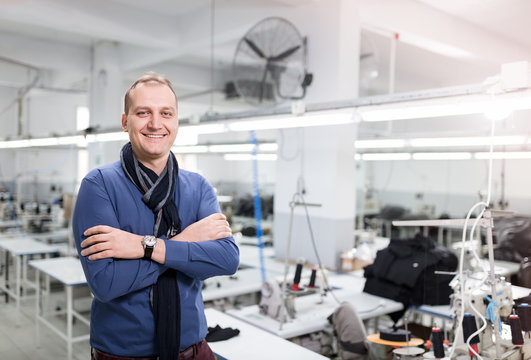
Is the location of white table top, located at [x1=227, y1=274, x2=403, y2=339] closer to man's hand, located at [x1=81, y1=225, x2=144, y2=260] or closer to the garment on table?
the garment on table

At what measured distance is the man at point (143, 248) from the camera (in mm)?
1333

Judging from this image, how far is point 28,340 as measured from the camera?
4.51m

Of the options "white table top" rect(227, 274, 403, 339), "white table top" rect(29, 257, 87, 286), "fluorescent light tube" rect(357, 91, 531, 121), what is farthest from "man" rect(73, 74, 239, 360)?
"white table top" rect(29, 257, 87, 286)

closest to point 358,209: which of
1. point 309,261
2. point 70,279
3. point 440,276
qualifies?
point 309,261

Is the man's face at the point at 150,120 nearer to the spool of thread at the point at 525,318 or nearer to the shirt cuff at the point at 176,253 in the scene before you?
the shirt cuff at the point at 176,253

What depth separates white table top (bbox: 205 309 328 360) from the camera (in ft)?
7.80

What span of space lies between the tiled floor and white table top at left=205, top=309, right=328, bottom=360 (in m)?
2.14

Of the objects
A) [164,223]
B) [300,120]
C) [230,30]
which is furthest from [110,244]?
[230,30]

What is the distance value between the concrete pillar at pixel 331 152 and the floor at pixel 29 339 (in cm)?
239

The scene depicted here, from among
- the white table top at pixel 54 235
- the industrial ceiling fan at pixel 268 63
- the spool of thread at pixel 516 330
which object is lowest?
the white table top at pixel 54 235

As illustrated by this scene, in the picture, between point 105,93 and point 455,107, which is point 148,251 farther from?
point 105,93

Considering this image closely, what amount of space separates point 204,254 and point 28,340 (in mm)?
3955

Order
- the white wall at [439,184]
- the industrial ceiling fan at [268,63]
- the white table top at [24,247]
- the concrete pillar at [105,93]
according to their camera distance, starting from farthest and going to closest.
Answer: the concrete pillar at [105,93] → the white wall at [439,184] → the white table top at [24,247] → the industrial ceiling fan at [268,63]

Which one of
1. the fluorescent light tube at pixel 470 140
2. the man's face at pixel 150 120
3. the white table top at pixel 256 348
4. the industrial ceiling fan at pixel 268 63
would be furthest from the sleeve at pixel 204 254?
the fluorescent light tube at pixel 470 140
